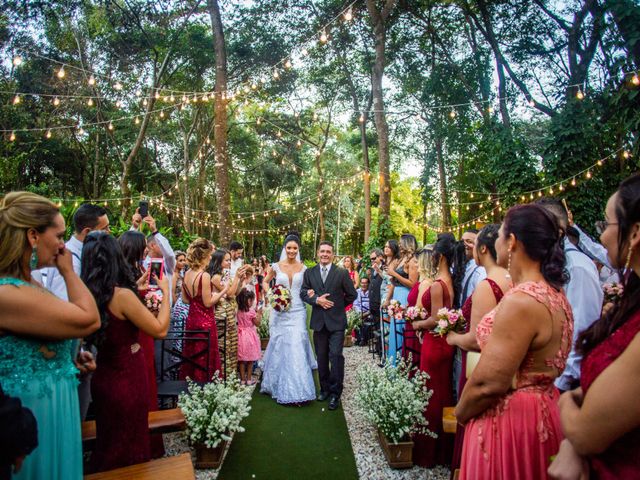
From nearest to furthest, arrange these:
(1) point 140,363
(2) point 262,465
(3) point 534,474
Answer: (3) point 534,474 → (1) point 140,363 → (2) point 262,465

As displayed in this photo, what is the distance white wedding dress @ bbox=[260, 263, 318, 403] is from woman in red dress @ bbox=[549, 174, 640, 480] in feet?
15.8

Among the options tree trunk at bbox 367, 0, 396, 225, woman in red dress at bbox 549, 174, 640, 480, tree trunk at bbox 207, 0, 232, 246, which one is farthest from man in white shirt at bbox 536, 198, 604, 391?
tree trunk at bbox 367, 0, 396, 225

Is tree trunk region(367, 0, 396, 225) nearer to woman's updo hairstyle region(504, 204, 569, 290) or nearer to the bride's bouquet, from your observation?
the bride's bouquet

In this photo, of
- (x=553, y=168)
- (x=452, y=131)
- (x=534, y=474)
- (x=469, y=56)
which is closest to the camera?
(x=534, y=474)

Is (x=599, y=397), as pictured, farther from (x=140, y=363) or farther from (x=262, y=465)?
(x=262, y=465)

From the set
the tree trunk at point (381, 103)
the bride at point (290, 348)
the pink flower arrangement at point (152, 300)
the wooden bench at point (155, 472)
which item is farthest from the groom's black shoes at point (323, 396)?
the tree trunk at point (381, 103)

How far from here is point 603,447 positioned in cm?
114

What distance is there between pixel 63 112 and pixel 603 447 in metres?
22.3

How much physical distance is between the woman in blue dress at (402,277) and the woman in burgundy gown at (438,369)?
1.81 metres

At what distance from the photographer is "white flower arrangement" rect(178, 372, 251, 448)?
3.92 m

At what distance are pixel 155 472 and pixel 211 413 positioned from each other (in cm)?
152

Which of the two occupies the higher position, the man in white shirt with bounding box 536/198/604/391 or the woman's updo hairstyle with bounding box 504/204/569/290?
the woman's updo hairstyle with bounding box 504/204/569/290

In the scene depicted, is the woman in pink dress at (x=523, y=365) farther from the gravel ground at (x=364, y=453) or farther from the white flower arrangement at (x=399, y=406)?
the gravel ground at (x=364, y=453)

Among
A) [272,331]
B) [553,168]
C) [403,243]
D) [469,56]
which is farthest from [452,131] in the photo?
[272,331]
